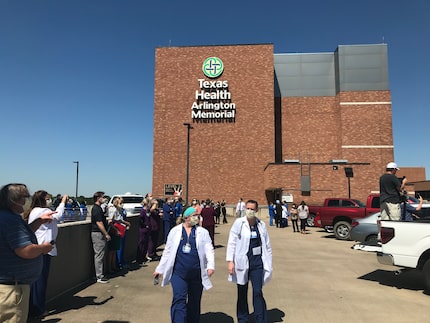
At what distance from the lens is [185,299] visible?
4547mm

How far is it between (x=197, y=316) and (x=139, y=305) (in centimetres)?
196

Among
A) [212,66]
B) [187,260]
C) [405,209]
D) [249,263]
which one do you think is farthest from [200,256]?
[212,66]

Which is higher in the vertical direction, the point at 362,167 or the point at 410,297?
the point at 362,167

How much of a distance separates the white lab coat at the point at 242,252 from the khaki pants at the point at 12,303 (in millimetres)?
2744

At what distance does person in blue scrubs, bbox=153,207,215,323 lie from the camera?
4608mm

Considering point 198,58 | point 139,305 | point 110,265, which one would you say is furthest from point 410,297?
point 198,58

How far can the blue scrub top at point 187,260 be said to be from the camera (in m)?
4.63

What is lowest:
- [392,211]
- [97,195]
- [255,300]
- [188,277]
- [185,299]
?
[255,300]

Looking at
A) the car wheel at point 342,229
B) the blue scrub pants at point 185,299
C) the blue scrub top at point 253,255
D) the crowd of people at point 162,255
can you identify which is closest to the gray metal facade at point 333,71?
the car wheel at point 342,229

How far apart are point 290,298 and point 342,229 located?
11.2 metres

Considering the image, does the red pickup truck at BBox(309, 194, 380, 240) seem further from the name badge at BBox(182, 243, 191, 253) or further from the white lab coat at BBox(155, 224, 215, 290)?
the name badge at BBox(182, 243, 191, 253)

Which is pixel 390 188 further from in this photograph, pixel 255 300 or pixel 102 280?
pixel 102 280

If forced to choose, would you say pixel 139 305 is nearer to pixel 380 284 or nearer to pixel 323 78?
pixel 380 284

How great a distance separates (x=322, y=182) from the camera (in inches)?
1267
